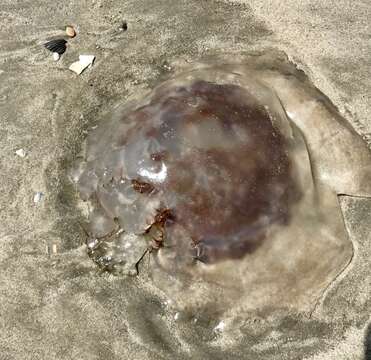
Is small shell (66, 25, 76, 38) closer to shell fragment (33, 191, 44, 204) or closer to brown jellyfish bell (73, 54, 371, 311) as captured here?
brown jellyfish bell (73, 54, 371, 311)

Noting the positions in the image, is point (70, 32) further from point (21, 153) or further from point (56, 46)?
point (21, 153)

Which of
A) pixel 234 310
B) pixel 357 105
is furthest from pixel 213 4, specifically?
pixel 234 310

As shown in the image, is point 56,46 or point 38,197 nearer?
point 38,197

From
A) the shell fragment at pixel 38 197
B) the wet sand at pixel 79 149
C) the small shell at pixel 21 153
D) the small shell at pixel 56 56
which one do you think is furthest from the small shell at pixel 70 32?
the shell fragment at pixel 38 197

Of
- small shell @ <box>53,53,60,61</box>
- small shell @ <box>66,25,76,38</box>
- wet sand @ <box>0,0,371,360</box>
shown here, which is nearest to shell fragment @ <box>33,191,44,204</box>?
wet sand @ <box>0,0,371,360</box>

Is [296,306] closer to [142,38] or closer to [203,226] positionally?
[203,226]

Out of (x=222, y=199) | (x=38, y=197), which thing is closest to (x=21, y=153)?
(x=38, y=197)
